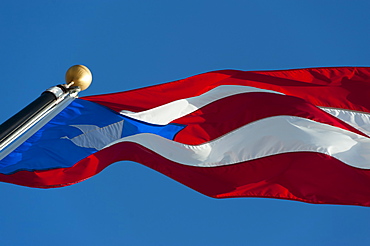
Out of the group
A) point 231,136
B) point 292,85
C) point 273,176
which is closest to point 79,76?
point 231,136

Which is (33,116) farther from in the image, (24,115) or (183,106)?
(183,106)

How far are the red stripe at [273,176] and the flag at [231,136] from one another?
0.06ft

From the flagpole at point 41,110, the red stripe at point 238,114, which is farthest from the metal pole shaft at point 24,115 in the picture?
the red stripe at point 238,114

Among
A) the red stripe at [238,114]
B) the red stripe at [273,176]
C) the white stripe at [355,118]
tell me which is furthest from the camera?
the white stripe at [355,118]

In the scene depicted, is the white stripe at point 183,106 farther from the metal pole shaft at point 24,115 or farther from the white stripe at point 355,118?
the metal pole shaft at point 24,115

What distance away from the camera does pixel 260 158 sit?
10.3 m

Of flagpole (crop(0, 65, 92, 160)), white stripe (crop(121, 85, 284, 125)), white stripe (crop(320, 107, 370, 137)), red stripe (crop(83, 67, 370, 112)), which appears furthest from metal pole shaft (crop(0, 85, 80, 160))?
white stripe (crop(320, 107, 370, 137))

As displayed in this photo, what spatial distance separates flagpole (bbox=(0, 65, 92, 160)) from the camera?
7279mm

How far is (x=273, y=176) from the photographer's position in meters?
10.1

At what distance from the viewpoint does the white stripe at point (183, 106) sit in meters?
10.6

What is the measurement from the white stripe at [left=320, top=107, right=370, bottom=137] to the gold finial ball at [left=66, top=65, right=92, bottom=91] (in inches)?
184

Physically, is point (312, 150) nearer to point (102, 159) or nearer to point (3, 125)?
point (102, 159)

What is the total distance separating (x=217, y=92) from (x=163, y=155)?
2046 millimetres

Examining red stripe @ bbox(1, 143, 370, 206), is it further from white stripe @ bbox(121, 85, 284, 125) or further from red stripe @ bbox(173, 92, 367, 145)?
white stripe @ bbox(121, 85, 284, 125)
